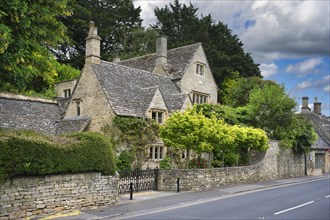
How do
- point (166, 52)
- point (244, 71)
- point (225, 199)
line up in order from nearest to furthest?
point (225, 199) < point (166, 52) < point (244, 71)

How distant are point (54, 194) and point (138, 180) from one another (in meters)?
7.05

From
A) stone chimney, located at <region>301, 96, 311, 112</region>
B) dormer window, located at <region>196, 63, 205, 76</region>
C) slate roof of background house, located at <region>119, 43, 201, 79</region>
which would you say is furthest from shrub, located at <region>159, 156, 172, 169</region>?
stone chimney, located at <region>301, 96, 311, 112</region>

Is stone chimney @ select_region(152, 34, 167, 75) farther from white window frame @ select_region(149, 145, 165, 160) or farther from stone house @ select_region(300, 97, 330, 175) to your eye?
stone house @ select_region(300, 97, 330, 175)

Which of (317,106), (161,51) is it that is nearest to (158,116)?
(161,51)

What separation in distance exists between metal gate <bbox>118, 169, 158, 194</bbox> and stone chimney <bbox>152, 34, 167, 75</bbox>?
1931cm

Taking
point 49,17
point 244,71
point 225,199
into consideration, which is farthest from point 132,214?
point 244,71

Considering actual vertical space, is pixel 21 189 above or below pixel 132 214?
above

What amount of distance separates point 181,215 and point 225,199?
5.92 m

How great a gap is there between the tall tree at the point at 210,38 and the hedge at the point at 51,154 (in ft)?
141

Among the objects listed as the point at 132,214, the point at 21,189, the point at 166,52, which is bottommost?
the point at 132,214

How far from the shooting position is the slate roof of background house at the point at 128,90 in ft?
90.1

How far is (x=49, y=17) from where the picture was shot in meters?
15.1

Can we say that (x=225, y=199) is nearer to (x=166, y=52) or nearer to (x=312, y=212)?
(x=312, y=212)

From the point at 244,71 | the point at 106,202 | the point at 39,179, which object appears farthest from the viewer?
the point at 244,71
